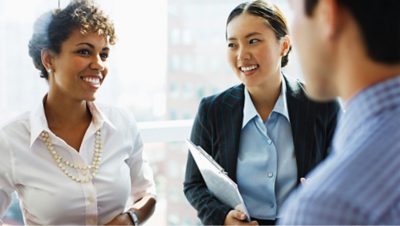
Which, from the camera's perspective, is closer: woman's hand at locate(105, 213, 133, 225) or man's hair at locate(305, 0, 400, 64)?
man's hair at locate(305, 0, 400, 64)

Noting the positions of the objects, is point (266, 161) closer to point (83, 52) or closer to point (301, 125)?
point (301, 125)

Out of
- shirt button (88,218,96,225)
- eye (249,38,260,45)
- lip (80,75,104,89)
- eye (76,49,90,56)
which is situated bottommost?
shirt button (88,218,96,225)

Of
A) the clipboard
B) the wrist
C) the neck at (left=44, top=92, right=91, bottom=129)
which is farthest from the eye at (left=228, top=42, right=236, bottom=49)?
the wrist

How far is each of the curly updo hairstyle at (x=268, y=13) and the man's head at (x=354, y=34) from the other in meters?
1.07

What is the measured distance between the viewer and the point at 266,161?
61.7 inches

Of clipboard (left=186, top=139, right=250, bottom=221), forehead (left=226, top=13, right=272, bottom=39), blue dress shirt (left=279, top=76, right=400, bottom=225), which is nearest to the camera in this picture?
blue dress shirt (left=279, top=76, right=400, bottom=225)

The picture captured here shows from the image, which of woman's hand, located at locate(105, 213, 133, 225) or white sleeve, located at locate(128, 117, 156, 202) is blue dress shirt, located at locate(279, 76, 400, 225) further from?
white sleeve, located at locate(128, 117, 156, 202)

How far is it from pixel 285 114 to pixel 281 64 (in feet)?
0.65

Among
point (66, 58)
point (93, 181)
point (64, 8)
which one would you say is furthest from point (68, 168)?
point (64, 8)

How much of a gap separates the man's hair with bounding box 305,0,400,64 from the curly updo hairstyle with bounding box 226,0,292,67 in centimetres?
111

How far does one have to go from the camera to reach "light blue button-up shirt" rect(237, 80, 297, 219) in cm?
156

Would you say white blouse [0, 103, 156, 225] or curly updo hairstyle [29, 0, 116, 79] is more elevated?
curly updo hairstyle [29, 0, 116, 79]

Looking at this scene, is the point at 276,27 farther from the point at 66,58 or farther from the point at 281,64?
the point at 66,58

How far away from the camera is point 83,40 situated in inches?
60.1
